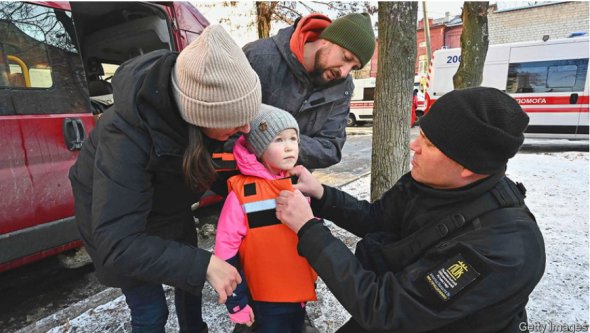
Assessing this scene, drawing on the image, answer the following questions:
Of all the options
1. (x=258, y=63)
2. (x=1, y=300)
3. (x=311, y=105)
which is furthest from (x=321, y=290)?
(x=1, y=300)

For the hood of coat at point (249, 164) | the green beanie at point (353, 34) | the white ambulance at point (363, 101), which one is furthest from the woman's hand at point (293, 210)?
the white ambulance at point (363, 101)

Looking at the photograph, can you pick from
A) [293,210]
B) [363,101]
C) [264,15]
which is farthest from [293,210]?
[363,101]

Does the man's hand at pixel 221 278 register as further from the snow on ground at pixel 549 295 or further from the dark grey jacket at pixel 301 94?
the snow on ground at pixel 549 295

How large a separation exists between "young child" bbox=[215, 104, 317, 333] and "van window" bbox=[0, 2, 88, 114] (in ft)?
5.42

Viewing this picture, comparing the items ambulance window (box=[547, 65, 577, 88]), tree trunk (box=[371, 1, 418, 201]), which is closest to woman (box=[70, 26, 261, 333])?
tree trunk (box=[371, 1, 418, 201])

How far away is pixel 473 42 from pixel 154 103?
5.17 metres

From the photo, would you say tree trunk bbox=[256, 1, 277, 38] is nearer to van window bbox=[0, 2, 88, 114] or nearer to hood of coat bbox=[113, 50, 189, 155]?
van window bbox=[0, 2, 88, 114]

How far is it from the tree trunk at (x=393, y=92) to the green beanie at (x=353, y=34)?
1235 mm

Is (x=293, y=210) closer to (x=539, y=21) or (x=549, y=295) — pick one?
(x=549, y=295)

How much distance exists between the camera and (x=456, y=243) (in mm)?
1144

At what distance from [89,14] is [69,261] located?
2928 millimetres

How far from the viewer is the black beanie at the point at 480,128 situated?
1.11 metres

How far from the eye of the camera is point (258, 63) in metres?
1.92

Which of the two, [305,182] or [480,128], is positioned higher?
[480,128]
